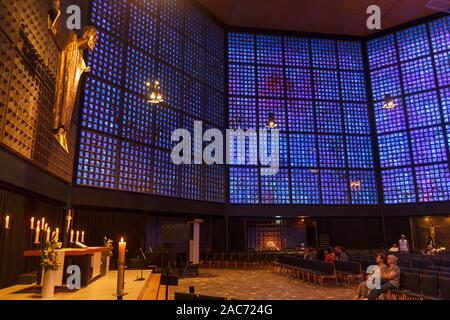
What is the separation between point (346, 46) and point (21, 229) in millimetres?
25020

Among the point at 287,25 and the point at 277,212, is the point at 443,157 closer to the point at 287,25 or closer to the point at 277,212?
the point at 277,212

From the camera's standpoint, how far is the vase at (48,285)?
680cm

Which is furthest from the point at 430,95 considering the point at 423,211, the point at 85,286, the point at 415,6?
the point at 85,286

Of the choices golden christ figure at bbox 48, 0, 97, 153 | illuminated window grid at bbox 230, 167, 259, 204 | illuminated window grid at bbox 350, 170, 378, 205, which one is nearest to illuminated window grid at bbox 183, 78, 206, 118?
illuminated window grid at bbox 230, 167, 259, 204

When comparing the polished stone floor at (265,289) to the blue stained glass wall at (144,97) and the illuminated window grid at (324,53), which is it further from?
the illuminated window grid at (324,53)

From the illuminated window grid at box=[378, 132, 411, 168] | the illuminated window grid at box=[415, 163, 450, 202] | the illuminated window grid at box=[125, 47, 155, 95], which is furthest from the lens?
the illuminated window grid at box=[378, 132, 411, 168]

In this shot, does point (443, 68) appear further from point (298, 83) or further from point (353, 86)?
point (298, 83)

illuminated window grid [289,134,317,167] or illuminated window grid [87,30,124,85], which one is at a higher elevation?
illuminated window grid [87,30,124,85]

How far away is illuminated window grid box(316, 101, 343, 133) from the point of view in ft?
80.1

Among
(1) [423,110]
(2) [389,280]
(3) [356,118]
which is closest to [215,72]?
(3) [356,118]

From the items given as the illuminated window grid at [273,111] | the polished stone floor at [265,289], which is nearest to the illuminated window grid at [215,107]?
the illuminated window grid at [273,111]

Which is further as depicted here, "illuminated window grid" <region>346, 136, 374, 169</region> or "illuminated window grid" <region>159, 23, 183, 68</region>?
"illuminated window grid" <region>346, 136, 374, 169</region>

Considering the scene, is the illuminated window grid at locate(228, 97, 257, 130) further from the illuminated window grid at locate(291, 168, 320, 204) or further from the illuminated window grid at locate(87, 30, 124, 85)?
→ the illuminated window grid at locate(87, 30, 124, 85)

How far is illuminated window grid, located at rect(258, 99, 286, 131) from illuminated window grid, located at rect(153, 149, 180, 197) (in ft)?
25.8
